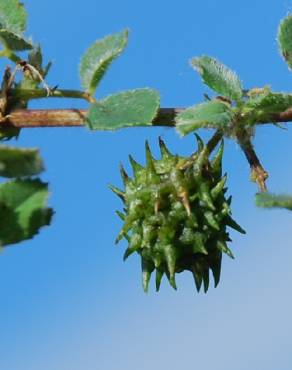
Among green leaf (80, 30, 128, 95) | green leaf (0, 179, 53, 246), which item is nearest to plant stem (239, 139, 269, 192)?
green leaf (80, 30, 128, 95)

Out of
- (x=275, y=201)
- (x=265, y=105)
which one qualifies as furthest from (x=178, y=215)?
(x=275, y=201)

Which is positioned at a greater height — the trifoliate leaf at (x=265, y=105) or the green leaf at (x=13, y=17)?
the green leaf at (x=13, y=17)

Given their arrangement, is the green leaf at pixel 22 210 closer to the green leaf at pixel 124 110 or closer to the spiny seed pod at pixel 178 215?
the green leaf at pixel 124 110

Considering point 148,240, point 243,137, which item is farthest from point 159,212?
point 243,137

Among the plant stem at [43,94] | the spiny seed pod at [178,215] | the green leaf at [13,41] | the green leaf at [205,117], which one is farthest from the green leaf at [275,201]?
the green leaf at [13,41]

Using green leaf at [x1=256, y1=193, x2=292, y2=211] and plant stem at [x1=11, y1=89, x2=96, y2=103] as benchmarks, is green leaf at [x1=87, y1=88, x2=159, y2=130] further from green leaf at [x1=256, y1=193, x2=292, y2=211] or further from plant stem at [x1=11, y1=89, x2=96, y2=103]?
green leaf at [x1=256, y1=193, x2=292, y2=211]

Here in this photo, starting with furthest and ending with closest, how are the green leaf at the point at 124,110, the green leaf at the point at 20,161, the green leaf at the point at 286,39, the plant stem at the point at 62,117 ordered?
the green leaf at the point at 286,39 → the plant stem at the point at 62,117 → the green leaf at the point at 124,110 → the green leaf at the point at 20,161
